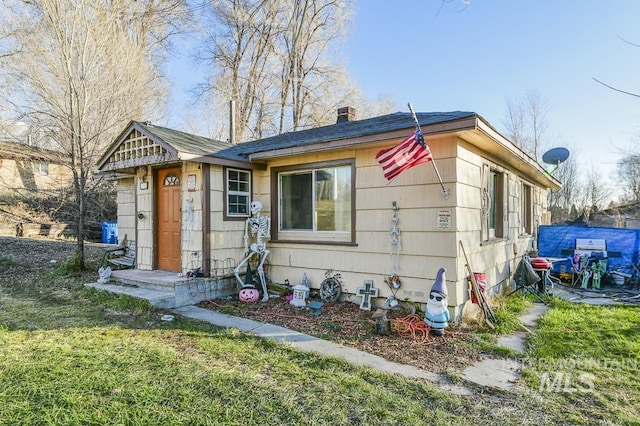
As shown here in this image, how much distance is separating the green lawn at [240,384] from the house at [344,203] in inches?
67.6

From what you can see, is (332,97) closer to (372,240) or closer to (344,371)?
(372,240)

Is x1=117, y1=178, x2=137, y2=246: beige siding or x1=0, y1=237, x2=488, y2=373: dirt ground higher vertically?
x1=117, y1=178, x2=137, y2=246: beige siding

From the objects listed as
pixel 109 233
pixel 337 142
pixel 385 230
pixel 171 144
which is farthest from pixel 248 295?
pixel 109 233

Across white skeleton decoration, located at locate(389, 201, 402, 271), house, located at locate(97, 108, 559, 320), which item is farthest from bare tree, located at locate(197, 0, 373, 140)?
white skeleton decoration, located at locate(389, 201, 402, 271)

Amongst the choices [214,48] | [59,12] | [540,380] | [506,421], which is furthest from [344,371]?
[214,48]

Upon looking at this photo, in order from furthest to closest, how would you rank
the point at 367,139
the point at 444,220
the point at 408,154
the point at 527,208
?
the point at 527,208, the point at 367,139, the point at 444,220, the point at 408,154

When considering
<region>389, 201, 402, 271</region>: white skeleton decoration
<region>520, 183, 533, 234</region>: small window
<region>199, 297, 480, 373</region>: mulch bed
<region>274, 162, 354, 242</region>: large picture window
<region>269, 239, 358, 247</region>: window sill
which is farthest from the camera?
<region>520, 183, 533, 234</region>: small window

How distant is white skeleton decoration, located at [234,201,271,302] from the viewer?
20.9 ft

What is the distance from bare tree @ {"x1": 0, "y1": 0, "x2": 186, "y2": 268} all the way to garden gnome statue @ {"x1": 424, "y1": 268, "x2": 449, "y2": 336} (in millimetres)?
7547

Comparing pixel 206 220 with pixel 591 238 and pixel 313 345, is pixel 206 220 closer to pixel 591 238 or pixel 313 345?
pixel 313 345

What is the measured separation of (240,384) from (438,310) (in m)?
2.58

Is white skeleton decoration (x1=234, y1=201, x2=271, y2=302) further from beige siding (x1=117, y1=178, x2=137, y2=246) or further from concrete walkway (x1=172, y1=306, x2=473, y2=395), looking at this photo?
beige siding (x1=117, y1=178, x2=137, y2=246)

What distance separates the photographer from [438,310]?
4418mm

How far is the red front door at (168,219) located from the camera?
266 inches
